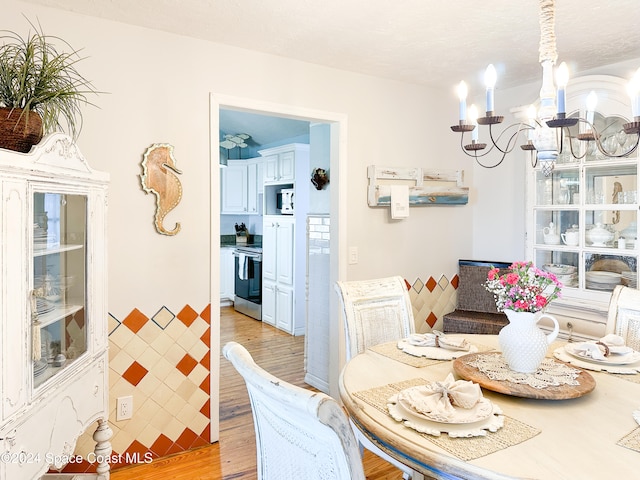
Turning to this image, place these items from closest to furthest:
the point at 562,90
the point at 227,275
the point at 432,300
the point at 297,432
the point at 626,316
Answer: the point at 297,432 < the point at 562,90 < the point at 626,316 < the point at 432,300 < the point at 227,275

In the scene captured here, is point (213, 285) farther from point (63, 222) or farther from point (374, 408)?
point (374, 408)

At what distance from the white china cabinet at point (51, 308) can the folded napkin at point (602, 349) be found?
2.04 meters

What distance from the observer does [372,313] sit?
238cm

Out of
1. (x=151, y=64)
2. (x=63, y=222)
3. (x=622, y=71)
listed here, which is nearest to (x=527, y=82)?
(x=622, y=71)

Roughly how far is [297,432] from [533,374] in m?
1.00

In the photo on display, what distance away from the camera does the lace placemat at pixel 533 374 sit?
5.15 feet

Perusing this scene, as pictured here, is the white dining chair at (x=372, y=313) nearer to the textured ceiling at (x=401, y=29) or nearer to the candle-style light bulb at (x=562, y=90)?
the candle-style light bulb at (x=562, y=90)

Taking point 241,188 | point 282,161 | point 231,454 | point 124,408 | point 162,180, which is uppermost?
point 282,161

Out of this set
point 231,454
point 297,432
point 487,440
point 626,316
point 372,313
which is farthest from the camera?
point 231,454

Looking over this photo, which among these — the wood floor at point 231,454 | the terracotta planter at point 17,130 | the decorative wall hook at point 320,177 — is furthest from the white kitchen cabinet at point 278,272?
the terracotta planter at point 17,130

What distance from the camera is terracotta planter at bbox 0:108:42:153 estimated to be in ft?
5.06

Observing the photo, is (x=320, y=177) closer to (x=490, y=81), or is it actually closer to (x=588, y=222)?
(x=588, y=222)

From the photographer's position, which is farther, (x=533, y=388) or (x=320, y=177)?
(x=320, y=177)

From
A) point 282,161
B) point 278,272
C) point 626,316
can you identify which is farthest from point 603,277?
point 282,161
